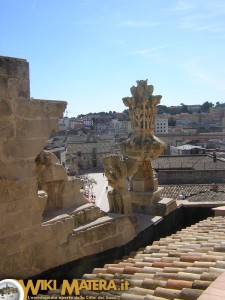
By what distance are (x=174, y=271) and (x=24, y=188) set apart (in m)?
1.80

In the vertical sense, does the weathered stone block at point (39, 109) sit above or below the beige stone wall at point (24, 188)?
above

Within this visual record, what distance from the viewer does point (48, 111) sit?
14.0 ft

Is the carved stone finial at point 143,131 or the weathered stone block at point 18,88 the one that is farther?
the carved stone finial at point 143,131

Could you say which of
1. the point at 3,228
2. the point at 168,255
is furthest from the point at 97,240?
the point at 3,228

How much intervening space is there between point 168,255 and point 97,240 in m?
1.22

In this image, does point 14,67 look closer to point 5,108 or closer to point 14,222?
point 5,108

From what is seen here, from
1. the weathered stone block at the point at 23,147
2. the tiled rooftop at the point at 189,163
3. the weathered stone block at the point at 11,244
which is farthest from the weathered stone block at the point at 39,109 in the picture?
the tiled rooftop at the point at 189,163

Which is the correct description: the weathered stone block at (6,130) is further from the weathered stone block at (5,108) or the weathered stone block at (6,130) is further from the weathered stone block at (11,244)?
the weathered stone block at (11,244)

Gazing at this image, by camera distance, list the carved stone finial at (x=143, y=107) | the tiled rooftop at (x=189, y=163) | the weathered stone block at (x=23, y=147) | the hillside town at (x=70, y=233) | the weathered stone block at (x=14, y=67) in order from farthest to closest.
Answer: the tiled rooftop at (x=189, y=163), the carved stone finial at (x=143, y=107), the weathered stone block at (x=23, y=147), the weathered stone block at (x=14, y=67), the hillside town at (x=70, y=233)

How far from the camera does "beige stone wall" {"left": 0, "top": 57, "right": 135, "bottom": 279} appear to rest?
3.78 metres

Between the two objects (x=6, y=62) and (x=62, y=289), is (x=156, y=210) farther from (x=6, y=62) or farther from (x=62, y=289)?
(x=6, y=62)

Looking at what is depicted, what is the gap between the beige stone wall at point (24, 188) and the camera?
378 centimetres

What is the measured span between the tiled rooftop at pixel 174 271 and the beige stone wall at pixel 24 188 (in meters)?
0.64

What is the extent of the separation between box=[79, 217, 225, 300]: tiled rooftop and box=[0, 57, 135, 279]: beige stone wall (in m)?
0.64
